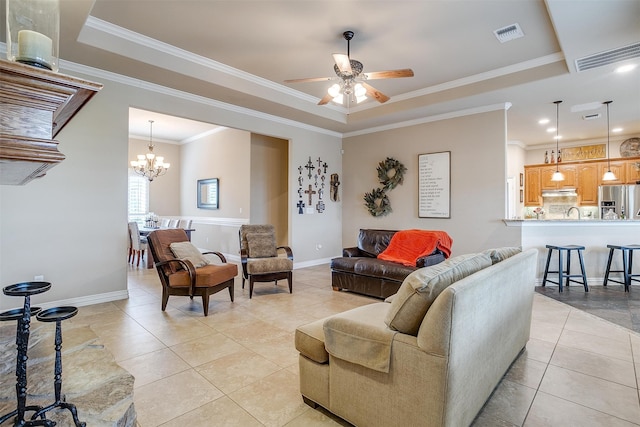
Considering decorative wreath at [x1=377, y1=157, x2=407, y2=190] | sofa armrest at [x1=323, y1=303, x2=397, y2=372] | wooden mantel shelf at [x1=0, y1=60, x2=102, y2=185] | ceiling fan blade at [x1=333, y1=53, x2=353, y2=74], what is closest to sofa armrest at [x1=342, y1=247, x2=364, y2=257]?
decorative wreath at [x1=377, y1=157, x2=407, y2=190]

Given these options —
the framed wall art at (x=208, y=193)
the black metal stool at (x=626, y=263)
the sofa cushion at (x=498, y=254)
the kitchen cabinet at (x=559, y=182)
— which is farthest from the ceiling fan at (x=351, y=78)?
the kitchen cabinet at (x=559, y=182)

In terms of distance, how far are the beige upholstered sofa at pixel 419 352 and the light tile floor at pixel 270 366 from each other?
253 mm

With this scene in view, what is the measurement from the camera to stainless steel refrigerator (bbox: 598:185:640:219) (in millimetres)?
7109

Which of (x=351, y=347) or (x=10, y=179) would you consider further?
(x=351, y=347)

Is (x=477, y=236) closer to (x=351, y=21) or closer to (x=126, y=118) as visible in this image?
(x=351, y=21)

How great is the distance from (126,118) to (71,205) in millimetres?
1292

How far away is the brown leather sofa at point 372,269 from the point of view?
4.16 m

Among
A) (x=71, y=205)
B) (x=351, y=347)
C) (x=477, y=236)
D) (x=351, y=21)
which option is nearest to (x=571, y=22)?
(x=351, y=21)

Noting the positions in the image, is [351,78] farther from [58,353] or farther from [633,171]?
[633,171]

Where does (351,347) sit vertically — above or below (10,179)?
below

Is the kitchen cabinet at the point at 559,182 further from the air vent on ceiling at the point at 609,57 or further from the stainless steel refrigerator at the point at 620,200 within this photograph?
the air vent on ceiling at the point at 609,57

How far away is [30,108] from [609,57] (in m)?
5.14

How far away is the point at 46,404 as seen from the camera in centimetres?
158

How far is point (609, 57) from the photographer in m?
3.67
